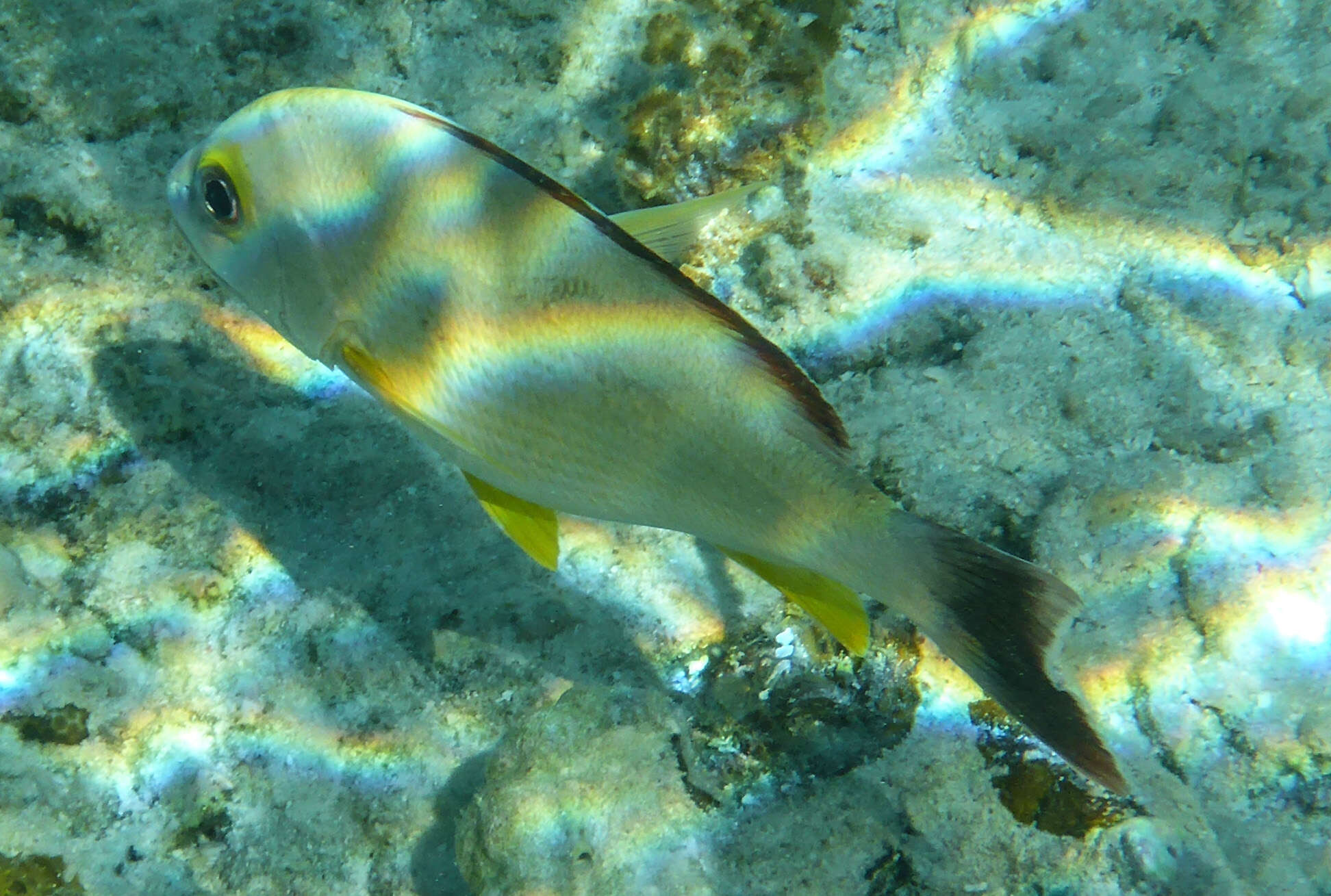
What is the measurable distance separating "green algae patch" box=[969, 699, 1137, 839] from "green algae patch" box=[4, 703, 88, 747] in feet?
9.11

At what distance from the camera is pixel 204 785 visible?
242cm

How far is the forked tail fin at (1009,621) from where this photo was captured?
132 centimetres

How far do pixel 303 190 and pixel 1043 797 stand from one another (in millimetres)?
2449

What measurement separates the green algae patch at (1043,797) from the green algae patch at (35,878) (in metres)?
2.68

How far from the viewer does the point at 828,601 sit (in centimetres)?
154

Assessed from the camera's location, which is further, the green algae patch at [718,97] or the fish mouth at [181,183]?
the green algae patch at [718,97]

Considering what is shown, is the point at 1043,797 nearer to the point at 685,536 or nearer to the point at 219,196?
the point at 685,536

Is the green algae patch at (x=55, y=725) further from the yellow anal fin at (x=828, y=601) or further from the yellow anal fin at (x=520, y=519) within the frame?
the yellow anal fin at (x=828, y=601)

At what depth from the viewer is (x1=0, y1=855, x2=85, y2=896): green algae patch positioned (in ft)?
6.78

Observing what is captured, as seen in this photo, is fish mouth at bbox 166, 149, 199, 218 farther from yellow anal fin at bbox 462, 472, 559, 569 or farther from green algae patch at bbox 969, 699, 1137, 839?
green algae patch at bbox 969, 699, 1137, 839

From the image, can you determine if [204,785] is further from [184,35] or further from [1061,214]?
[1061,214]

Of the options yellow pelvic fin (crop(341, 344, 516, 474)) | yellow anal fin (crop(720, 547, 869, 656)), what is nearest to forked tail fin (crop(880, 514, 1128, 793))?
yellow anal fin (crop(720, 547, 869, 656))

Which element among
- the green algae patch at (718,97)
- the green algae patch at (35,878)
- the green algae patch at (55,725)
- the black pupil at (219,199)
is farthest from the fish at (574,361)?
the green algae patch at (35,878)

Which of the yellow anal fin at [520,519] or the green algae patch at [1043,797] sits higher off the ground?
the yellow anal fin at [520,519]
